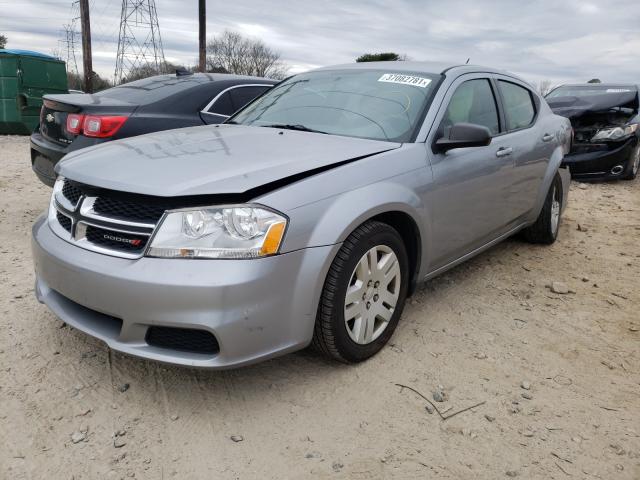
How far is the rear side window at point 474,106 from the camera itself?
3402 mm

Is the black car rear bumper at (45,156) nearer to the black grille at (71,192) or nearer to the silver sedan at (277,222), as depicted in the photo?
the silver sedan at (277,222)

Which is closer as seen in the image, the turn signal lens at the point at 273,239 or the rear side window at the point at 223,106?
the turn signal lens at the point at 273,239

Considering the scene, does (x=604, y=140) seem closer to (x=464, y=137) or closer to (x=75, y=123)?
(x=464, y=137)

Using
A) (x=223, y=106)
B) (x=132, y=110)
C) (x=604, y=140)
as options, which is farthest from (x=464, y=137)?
(x=604, y=140)

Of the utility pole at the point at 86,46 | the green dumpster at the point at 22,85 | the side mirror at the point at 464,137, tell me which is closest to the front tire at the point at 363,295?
the side mirror at the point at 464,137

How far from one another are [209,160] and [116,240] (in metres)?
0.55

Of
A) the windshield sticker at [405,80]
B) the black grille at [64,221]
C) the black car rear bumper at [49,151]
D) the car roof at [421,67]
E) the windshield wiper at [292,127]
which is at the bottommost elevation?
the black car rear bumper at [49,151]

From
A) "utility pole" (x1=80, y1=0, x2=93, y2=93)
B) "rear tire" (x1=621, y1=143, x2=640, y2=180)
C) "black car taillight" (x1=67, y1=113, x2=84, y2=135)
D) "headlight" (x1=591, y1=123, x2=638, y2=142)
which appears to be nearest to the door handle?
"black car taillight" (x1=67, y1=113, x2=84, y2=135)

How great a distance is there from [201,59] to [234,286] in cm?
1625

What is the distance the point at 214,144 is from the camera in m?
2.87

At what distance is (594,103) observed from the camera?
875 cm

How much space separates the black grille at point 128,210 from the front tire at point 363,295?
0.80 metres

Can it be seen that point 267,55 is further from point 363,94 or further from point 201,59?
point 363,94

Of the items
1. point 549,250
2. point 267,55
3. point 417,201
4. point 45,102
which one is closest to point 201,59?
point 45,102
